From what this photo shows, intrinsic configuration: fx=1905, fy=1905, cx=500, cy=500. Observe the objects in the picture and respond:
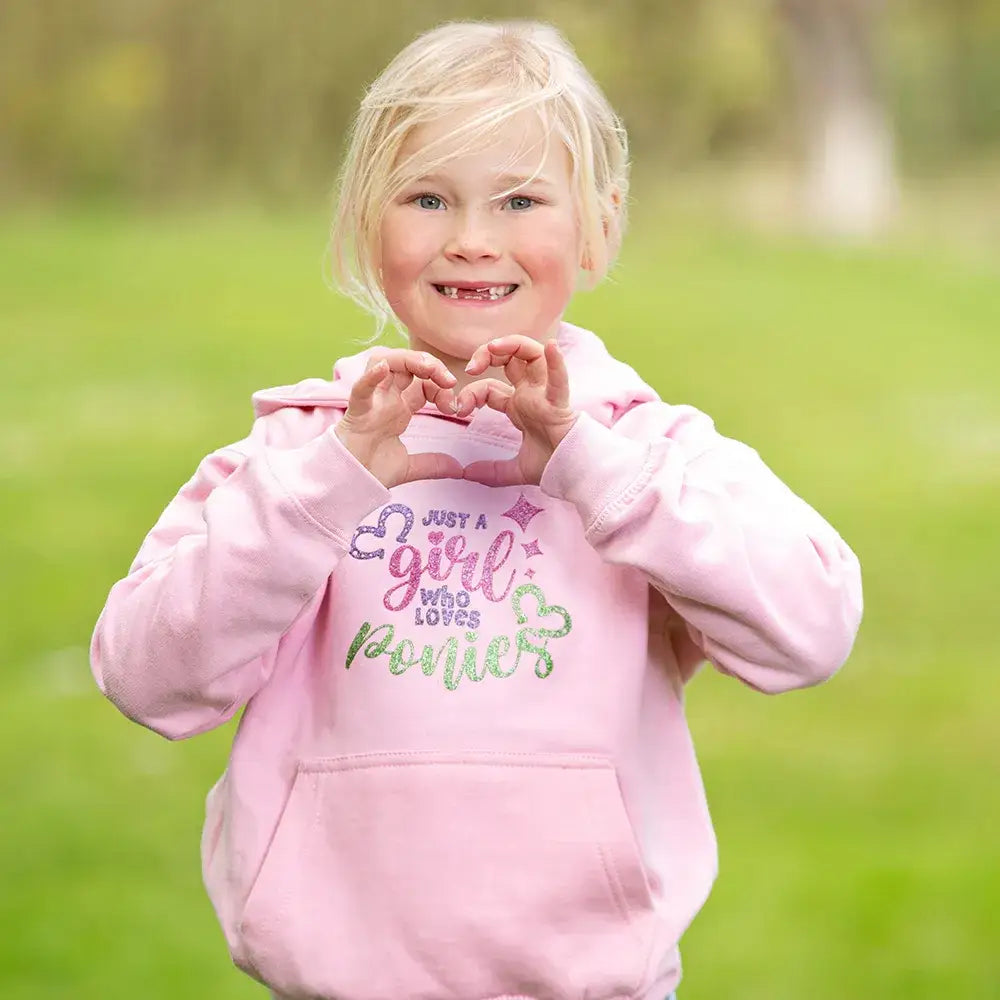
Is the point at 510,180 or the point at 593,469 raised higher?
the point at 510,180

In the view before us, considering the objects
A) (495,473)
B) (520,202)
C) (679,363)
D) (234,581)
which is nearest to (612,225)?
(520,202)

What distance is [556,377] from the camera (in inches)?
58.7

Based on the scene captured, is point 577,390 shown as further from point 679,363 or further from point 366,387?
point 679,363

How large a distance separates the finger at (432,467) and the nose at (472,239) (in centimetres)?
17

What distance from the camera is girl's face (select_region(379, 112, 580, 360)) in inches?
62.6

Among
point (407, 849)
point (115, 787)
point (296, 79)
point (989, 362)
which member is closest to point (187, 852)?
point (115, 787)

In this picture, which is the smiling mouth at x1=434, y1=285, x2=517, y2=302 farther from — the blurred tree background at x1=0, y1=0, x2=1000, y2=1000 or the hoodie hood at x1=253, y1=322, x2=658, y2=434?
the blurred tree background at x1=0, y1=0, x2=1000, y2=1000

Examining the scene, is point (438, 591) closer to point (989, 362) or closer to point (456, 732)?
point (456, 732)

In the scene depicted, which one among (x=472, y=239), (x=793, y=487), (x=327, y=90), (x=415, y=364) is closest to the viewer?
(x=415, y=364)

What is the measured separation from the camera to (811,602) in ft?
4.95

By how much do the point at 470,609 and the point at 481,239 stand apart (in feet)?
1.00

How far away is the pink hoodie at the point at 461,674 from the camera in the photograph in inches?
58.8

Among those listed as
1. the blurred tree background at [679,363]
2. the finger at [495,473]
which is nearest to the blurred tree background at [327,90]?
the blurred tree background at [679,363]

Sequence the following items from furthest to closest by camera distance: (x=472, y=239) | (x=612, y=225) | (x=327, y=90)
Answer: (x=327, y=90), (x=612, y=225), (x=472, y=239)
